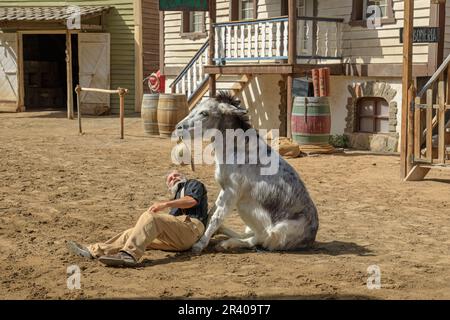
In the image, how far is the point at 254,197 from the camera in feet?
20.0

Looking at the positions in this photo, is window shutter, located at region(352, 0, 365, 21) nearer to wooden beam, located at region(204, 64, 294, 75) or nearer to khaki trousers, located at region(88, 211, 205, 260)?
wooden beam, located at region(204, 64, 294, 75)

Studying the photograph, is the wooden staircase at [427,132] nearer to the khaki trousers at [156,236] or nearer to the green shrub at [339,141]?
the green shrub at [339,141]

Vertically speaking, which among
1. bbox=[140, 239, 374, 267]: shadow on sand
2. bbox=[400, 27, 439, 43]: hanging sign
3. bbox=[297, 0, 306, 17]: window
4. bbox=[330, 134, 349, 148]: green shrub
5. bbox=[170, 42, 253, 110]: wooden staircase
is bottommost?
bbox=[140, 239, 374, 267]: shadow on sand

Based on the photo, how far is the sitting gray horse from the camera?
6.05 metres

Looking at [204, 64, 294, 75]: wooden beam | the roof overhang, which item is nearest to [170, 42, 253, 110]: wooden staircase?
[204, 64, 294, 75]: wooden beam

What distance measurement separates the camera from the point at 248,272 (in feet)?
18.1

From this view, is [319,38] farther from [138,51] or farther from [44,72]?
[44,72]

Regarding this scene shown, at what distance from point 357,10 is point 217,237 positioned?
368 inches

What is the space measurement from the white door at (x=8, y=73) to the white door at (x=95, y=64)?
213 cm

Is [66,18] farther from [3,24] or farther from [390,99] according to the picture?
[390,99]

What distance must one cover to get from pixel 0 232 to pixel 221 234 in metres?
2.32

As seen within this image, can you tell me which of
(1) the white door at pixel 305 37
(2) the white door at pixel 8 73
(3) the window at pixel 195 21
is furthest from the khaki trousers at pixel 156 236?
(2) the white door at pixel 8 73

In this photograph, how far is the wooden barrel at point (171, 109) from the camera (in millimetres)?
15656
